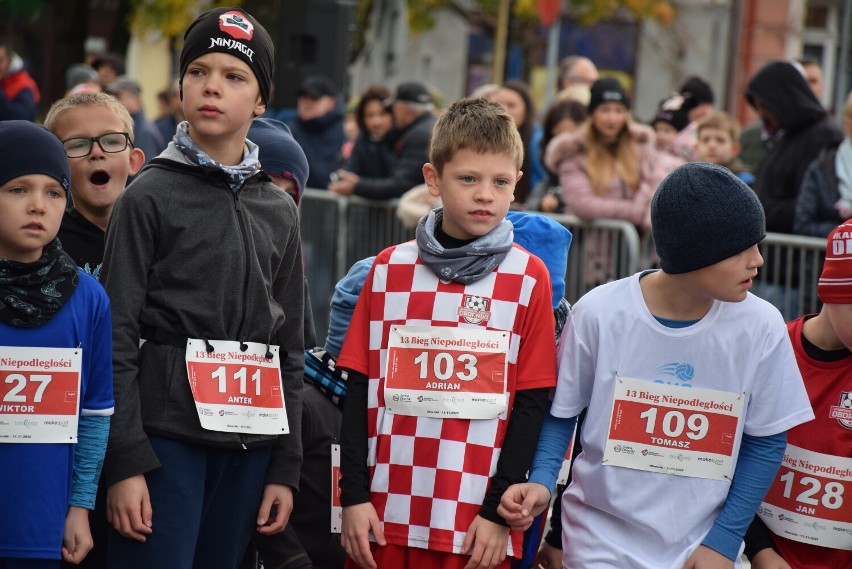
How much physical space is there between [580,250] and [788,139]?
1.38 meters

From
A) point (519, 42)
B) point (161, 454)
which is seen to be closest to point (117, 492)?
point (161, 454)

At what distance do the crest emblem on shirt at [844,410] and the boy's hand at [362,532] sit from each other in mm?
1321

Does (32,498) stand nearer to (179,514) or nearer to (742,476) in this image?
(179,514)

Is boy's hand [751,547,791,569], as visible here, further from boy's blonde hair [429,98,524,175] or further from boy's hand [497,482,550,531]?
boy's blonde hair [429,98,524,175]

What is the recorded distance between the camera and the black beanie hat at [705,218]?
10.8 feet

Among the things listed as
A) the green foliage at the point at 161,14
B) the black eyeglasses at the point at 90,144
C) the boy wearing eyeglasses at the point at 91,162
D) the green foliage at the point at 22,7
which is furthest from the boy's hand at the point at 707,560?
the green foliage at the point at 22,7

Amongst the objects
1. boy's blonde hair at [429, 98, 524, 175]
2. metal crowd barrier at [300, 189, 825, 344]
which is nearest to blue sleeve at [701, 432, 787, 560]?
boy's blonde hair at [429, 98, 524, 175]

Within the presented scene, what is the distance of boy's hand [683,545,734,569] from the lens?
3.36 m

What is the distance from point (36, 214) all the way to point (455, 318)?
1.14 metres

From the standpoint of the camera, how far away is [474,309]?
3.52m

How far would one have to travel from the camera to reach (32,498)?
3279 mm

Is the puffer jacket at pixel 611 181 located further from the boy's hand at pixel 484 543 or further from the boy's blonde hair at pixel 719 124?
the boy's hand at pixel 484 543

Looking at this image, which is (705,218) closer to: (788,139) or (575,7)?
(788,139)

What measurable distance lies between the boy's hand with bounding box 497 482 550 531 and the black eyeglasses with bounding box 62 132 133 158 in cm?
177
